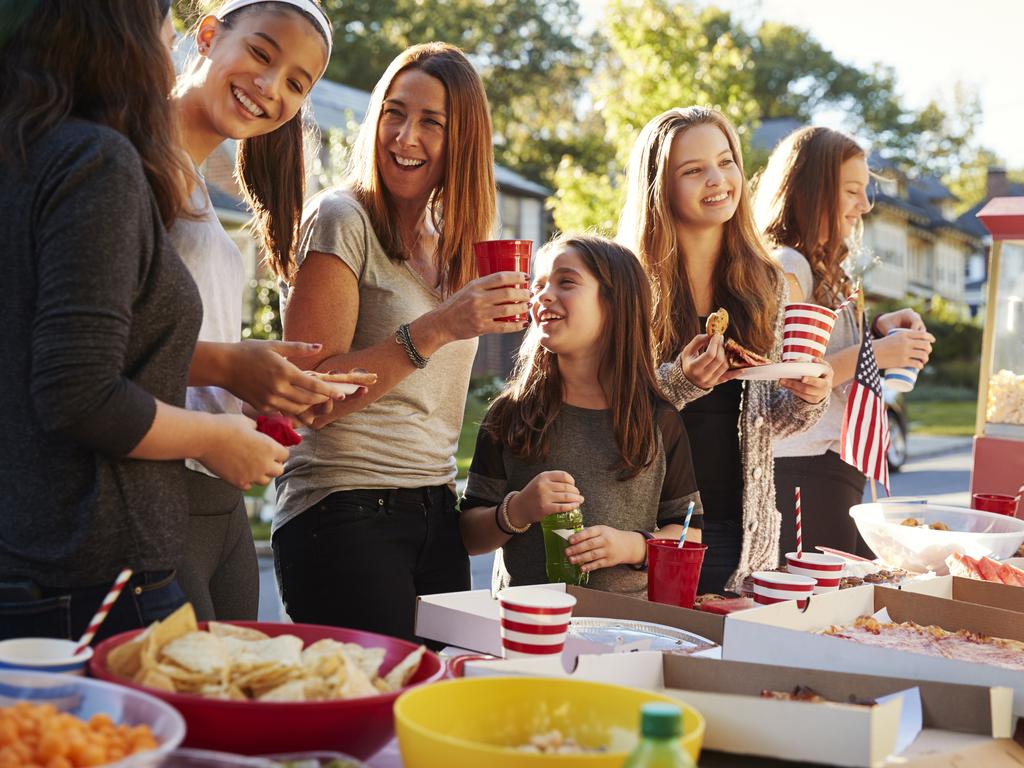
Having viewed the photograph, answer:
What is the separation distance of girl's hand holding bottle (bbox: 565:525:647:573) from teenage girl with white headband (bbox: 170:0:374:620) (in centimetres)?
82

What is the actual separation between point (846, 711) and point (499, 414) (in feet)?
7.15

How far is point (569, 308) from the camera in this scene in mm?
3803

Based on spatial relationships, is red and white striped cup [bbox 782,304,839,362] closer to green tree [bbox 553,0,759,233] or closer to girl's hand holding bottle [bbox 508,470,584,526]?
girl's hand holding bottle [bbox 508,470,584,526]

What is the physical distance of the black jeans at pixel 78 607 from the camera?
6.59 ft

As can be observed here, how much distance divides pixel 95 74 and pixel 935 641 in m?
2.28

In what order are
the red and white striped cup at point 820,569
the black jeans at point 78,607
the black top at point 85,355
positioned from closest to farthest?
the black top at point 85,355 → the black jeans at point 78,607 → the red and white striped cup at point 820,569

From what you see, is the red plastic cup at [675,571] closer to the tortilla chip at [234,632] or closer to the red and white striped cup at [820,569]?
the red and white striped cup at [820,569]

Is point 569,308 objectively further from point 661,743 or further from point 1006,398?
point 1006,398

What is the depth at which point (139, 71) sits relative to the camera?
6.91 feet

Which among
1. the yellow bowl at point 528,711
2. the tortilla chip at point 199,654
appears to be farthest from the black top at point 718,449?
the tortilla chip at point 199,654

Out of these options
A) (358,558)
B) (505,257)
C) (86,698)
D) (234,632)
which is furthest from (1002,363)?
(86,698)

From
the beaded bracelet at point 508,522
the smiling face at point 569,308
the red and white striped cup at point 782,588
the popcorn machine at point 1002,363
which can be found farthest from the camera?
the popcorn machine at point 1002,363

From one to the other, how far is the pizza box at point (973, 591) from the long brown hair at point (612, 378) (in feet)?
3.20

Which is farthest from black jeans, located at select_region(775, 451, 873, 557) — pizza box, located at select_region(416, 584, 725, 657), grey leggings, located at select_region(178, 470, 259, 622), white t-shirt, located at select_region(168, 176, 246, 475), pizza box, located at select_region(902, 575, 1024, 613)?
white t-shirt, located at select_region(168, 176, 246, 475)
